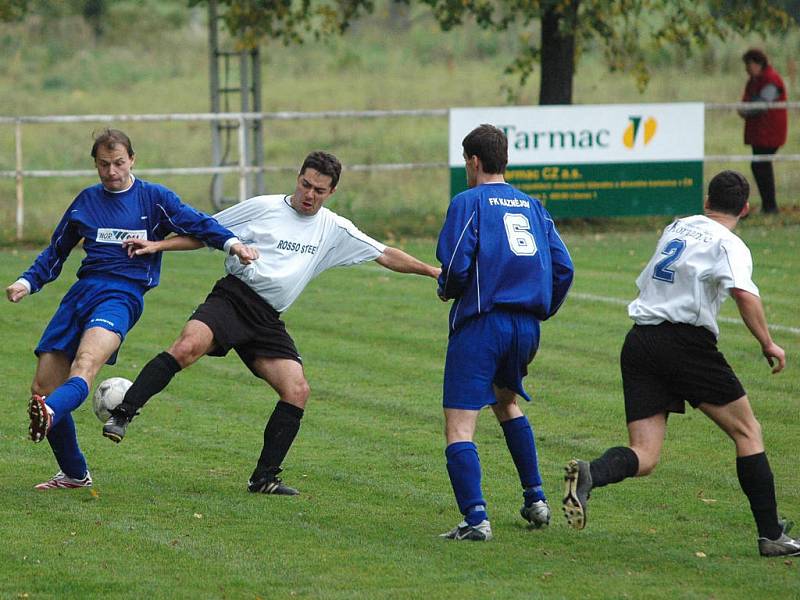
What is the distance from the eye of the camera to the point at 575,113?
1925 cm

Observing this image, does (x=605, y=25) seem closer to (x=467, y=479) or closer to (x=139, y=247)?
(x=139, y=247)

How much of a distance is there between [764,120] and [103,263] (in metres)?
14.8

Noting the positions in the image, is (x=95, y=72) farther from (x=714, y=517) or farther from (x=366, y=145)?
(x=714, y=517)

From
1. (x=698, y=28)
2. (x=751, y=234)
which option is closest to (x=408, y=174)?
(x=698, y=28)

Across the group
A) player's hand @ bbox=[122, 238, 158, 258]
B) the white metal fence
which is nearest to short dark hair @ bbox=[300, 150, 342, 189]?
player's hand @ bbox=[122, 238, 158, 258]

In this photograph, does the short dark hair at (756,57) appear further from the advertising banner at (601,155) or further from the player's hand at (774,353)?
the player's hand at (774,353)

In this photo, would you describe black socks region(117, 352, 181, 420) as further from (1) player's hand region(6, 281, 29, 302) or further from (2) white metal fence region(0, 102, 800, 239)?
(2) white metal fence region(0, 102, 800, 239)

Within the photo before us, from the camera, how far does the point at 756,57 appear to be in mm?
20094

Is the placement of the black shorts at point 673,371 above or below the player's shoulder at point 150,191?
below

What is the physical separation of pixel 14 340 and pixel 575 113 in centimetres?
945

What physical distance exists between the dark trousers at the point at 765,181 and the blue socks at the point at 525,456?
14.2 metres

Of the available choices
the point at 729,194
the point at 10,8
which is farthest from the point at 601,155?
the point at 729,194

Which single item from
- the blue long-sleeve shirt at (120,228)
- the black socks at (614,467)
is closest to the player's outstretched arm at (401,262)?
the blue long-sleeve shirt at (120,228)

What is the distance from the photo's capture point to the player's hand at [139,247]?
23.8 ft
